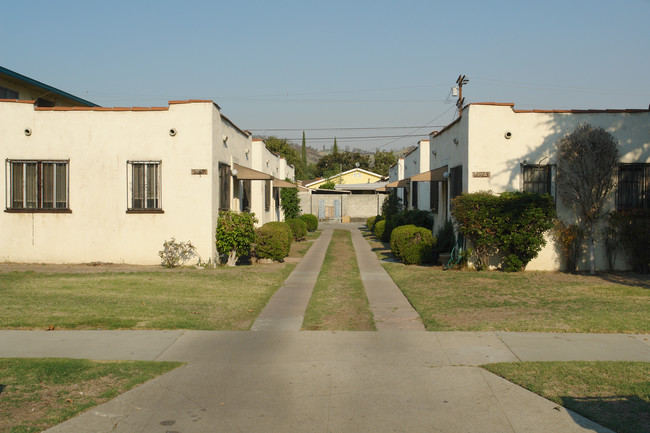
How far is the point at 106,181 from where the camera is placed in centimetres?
1617

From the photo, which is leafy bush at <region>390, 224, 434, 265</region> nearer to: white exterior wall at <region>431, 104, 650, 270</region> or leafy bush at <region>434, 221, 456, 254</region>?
leafy bush at <region>434, 221, 456, 254</region>

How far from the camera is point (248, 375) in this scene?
264 inches

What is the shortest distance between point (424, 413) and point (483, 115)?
1163cm

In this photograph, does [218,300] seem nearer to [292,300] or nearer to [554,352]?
[292,300]

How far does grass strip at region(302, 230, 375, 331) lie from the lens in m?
9.32

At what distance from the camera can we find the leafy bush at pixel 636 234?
48.6 feet

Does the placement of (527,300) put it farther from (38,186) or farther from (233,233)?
(38,186)

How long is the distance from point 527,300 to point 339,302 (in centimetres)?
367

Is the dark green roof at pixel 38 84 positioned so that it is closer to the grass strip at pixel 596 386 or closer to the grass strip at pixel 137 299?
the grass strip at pixel 137 299

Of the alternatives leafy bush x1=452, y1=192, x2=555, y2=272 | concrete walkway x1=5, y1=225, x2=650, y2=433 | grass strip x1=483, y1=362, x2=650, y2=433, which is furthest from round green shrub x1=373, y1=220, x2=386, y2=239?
grass strip x1=483, y1=362, x2=650, y2=433

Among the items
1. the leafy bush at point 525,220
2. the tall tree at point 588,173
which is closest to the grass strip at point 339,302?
the leafy bush at point 525,220

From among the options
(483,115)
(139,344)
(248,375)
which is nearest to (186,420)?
(248,375)

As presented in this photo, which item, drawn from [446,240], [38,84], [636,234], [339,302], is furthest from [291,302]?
[38,84]

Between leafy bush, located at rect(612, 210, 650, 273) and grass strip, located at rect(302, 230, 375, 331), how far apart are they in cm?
705
